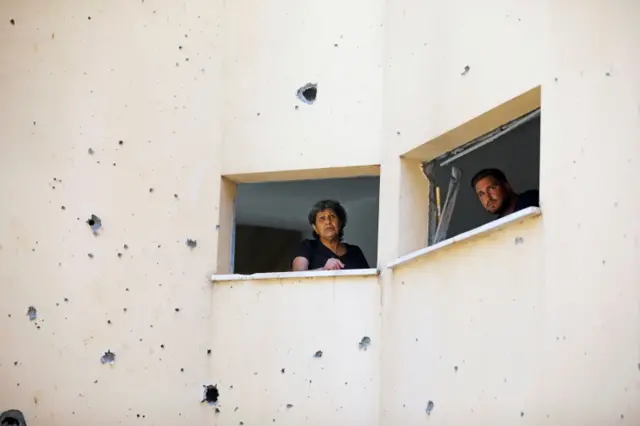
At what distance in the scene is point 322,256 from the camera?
215 inches

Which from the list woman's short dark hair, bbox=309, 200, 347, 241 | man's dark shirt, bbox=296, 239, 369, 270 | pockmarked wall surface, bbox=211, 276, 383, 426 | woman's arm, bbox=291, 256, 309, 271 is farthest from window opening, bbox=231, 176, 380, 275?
pockmarked wall surface, bbox=211, 276, 383, 426

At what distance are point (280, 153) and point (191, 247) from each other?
1.97ft

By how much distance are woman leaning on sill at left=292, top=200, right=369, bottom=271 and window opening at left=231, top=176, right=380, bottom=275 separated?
138 centimetres

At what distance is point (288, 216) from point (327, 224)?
237cm

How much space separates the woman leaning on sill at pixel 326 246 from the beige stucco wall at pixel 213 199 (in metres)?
0.25

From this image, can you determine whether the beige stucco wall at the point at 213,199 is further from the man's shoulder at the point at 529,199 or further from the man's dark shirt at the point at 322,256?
the man's shoulder at the point at 529,199

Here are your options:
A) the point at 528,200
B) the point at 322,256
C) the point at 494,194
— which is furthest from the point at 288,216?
the point at 528,200

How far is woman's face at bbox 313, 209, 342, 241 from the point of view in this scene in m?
5.52

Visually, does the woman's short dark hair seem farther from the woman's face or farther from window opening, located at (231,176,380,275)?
window opening, located at (231,176,380,275)

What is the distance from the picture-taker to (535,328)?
3.78 meters

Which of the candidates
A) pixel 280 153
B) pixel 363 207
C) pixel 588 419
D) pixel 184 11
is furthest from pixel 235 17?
pixel 588 419

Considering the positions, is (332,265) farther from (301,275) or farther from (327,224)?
(327,224)

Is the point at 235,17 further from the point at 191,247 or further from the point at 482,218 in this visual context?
the point at 482,218

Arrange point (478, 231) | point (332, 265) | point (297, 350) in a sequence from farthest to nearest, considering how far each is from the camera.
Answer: point (332, 265), point (297, 350), point (478, 231)
